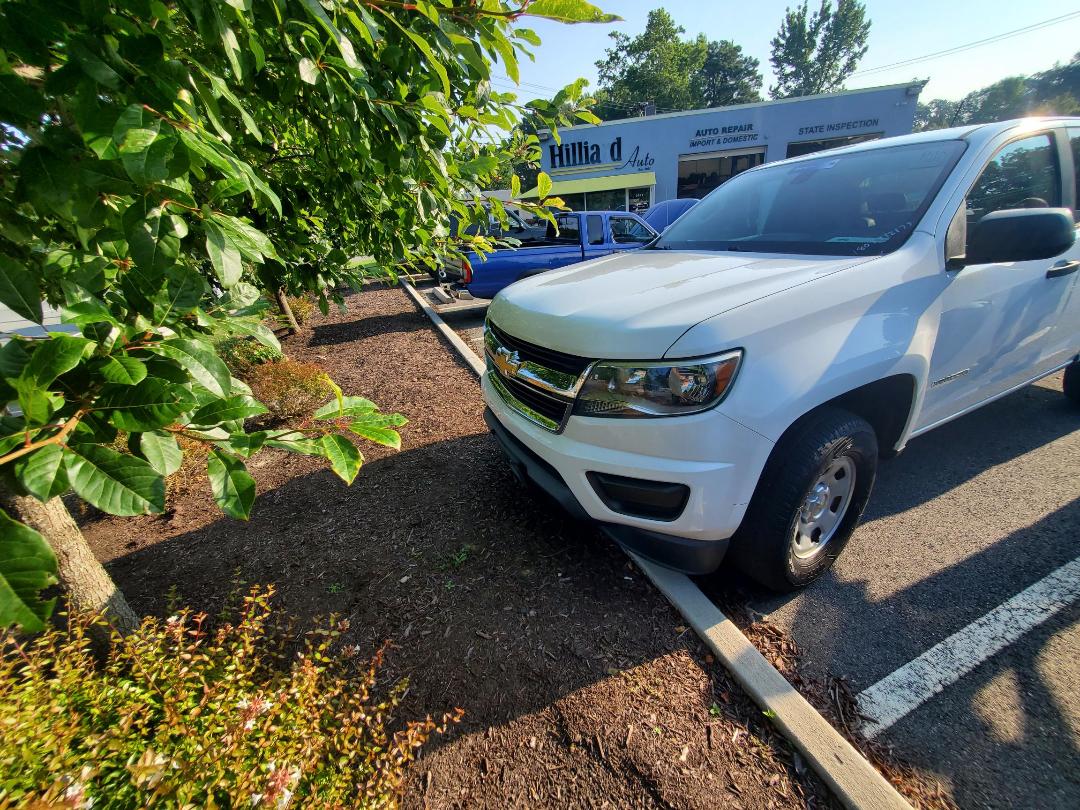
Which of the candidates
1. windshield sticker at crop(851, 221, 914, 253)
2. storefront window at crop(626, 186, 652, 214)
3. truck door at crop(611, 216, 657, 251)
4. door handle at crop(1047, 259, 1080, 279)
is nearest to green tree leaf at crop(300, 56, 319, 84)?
windshield sticker at crop(851, 221, 914, 253)

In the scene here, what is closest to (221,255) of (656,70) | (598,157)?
(598,157)

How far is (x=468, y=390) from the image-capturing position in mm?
4969

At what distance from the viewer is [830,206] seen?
8.87 feet

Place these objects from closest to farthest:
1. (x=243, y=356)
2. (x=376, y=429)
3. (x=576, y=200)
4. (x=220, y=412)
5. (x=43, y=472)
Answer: (x=43, y=472) < (x=220, y=412) < (x=376, y=429) < (x=243, y=356) < (x=576, y=200)

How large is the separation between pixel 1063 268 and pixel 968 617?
7.31 feet

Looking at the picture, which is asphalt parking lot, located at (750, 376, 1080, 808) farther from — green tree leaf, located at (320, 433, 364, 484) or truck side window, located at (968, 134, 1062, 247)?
green tree leaf, located at (320, 433, 364, 484)

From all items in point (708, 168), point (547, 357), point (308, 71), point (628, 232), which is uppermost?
point (308, 71)

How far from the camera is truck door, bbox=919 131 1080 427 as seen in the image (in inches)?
94.7

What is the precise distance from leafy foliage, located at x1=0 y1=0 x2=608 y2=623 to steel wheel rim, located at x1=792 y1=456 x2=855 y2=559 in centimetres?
199

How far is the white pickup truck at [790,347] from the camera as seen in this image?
1809 mm

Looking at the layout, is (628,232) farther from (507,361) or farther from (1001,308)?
(507,361)

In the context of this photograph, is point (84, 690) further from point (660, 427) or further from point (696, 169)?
point (696, 169)

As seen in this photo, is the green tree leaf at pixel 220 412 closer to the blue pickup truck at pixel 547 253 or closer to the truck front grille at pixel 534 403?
the truck front grille at pixel 534 403

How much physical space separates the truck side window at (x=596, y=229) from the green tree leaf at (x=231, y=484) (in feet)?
27.5
